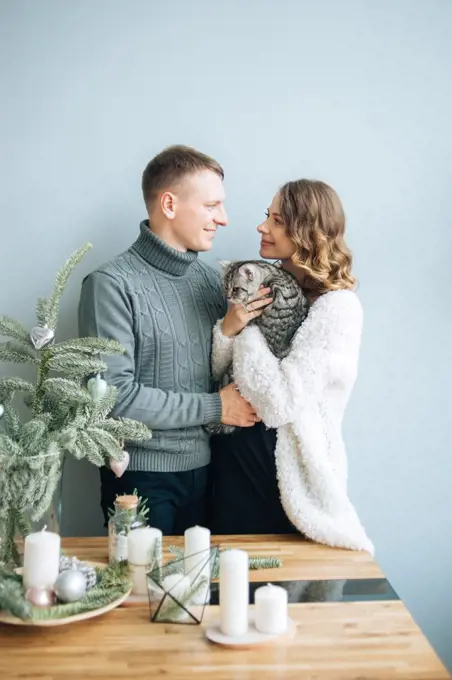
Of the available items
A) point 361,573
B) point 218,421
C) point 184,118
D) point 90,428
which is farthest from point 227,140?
point 361,573

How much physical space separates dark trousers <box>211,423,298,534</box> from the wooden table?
585 mm

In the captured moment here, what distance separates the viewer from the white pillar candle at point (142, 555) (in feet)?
4.95

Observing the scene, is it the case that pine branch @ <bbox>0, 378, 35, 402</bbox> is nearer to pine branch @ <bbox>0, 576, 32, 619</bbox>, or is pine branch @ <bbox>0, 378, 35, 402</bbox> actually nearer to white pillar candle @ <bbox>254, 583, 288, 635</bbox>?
pine branch @ <bbox>0, 576, 32, 619</bbox>

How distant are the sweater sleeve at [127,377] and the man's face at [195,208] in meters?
0.26

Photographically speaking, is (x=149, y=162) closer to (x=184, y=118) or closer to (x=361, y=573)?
(x=184, y=118)

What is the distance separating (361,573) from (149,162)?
1322 mm

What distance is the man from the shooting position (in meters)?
1.98

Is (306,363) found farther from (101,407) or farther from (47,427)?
(47,427)

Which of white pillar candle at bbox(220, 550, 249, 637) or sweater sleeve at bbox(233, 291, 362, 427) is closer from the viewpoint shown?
white pillar candle at bbox(220, 550, 249, 637)

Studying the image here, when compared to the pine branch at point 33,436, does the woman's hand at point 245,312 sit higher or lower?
higher

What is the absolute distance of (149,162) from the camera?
222 cm

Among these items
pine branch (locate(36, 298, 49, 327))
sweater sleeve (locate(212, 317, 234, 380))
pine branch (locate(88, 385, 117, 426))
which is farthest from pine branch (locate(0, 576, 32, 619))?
sweater sleeve (locate(212, 317, 234, 380))

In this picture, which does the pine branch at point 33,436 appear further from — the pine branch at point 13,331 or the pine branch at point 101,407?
the pine branch at point 13,331

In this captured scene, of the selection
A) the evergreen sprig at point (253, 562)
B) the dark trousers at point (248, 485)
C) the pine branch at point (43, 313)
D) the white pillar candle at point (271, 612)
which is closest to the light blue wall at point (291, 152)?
the dark trousers at point (248, 485)
